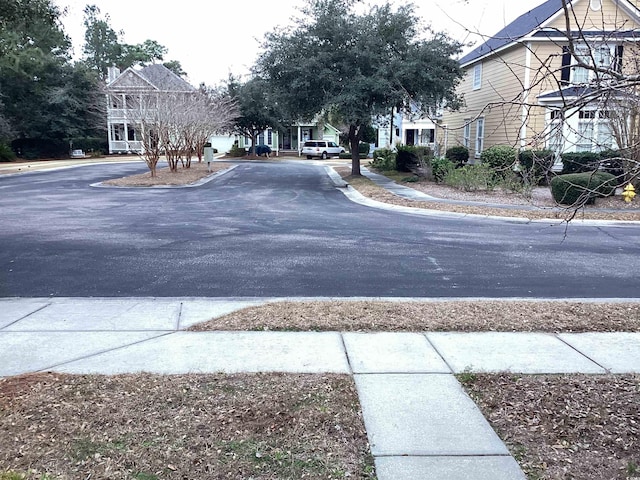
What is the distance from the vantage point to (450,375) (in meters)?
4.52

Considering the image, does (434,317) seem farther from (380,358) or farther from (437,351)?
(380,358)

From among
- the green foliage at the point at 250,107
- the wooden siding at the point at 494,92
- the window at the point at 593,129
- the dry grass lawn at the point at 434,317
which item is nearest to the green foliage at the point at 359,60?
the wooden siding at the point at 494,92

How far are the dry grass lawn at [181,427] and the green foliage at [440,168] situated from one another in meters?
18.6

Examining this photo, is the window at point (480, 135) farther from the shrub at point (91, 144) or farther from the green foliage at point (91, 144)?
the green foliage at point (91, 144)

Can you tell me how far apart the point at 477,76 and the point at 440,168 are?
969 cm

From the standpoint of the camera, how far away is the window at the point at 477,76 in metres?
28.7

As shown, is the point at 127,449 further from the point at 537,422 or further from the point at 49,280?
the point at 49,280

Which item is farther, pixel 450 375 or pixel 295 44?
pixel 295 44

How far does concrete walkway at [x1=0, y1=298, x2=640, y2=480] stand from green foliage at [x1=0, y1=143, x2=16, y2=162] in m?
41.9

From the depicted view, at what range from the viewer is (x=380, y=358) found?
16.0ft

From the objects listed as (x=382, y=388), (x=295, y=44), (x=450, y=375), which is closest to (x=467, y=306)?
(x=450, y=375)

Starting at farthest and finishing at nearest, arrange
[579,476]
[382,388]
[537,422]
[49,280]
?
1. [49,280]
2. [382,388]
3. [537,422]
4. [579,476]

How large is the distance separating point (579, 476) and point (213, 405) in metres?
2.40

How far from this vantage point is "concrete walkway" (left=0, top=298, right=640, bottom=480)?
3.43m
